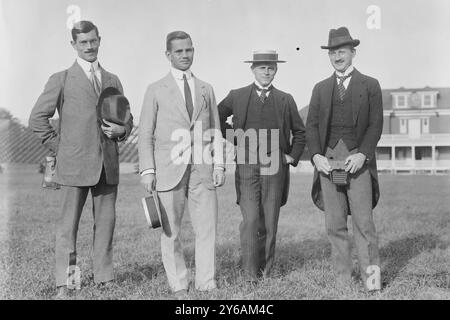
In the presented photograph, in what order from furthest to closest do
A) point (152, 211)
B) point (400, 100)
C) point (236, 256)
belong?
1. point (400, 100)
2. point (236, 256)
3. point (152, 211)

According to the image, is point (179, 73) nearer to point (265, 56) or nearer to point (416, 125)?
point (265, 56)

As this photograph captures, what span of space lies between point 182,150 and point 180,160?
0.30ft

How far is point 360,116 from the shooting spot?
5.42 m

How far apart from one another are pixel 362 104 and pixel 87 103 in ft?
8.30

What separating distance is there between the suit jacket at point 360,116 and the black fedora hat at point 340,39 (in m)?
0.29

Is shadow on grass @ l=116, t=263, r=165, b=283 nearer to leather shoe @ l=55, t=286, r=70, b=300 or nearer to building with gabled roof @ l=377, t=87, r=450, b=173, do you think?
leather shoe @ l=55, t=286, r=70, b=300

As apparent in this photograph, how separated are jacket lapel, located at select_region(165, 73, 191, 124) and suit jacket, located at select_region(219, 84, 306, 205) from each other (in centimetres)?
101

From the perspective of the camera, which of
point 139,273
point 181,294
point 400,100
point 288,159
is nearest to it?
point 181,294

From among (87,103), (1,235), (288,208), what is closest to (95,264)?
(87,103)

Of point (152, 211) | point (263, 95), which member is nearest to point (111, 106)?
point (152, 211)

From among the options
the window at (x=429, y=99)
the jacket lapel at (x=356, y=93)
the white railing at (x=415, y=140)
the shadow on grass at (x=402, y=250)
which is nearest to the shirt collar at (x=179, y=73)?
the jacket lapel at (x=356, y=93)

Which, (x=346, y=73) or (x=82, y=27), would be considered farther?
(x=346, y=73)

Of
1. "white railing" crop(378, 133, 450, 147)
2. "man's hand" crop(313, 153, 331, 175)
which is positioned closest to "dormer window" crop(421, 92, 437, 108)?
"white railing" crop(378, 133, 450, 147)
